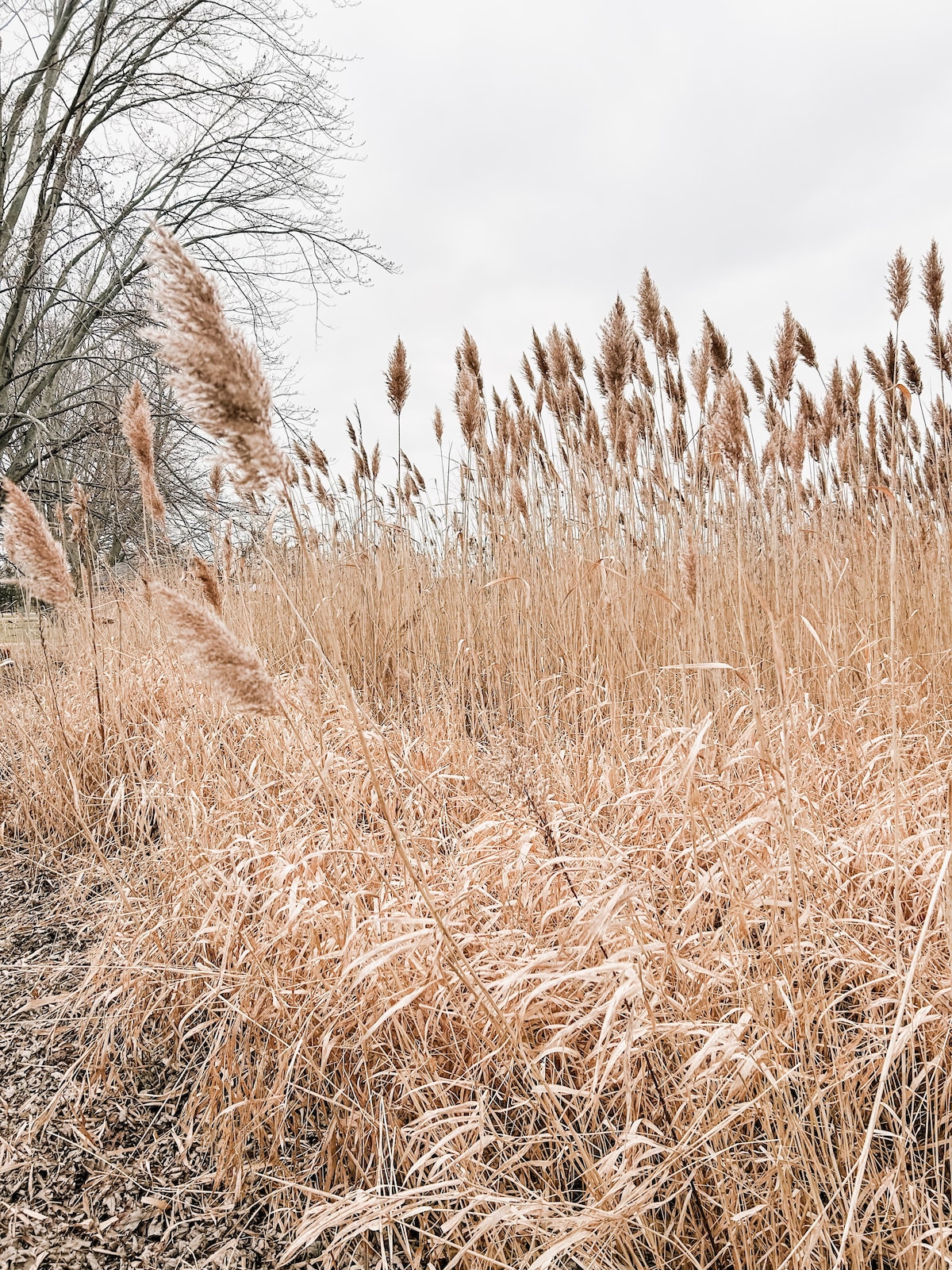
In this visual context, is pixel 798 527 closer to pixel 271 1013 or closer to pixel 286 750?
pixel 286 750

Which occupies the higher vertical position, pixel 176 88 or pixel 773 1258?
pixel 176 88

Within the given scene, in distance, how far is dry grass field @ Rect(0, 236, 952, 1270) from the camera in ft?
3.66

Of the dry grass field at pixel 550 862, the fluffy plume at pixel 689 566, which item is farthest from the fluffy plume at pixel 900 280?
the fluffy plume at pixel 689 566

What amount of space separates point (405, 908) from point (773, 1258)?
0.97 m

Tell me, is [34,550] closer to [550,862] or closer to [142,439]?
[142,439]

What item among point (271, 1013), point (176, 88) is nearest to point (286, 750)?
point (271, 1013)

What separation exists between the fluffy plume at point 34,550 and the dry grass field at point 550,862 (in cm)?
2

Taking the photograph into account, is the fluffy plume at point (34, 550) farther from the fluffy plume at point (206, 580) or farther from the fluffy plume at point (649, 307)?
the fluffy plume at point (649, 307)

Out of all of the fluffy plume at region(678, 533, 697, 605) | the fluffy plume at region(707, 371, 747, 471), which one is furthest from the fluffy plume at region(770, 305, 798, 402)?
the fluffy plume at region(678, 533, 697, 605)

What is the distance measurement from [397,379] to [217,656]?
2.13 meters

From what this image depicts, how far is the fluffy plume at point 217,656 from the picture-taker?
41.9 inches

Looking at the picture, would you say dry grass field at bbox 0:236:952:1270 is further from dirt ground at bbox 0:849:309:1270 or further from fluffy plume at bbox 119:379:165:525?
fluffy plume at bbox 119:379:165:525

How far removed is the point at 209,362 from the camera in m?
0.97

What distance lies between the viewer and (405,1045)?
5.02 feet
